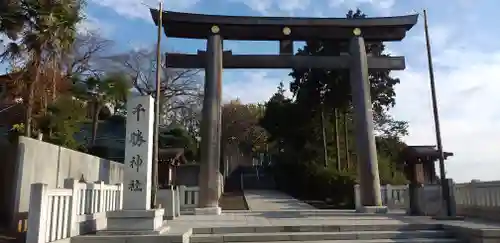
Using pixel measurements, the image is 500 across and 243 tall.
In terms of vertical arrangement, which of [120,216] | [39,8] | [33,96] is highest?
[39,8]

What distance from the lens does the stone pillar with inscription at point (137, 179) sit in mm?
7656

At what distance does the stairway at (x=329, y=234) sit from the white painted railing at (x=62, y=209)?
2.19 m

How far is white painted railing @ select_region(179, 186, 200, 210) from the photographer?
15.7 meters

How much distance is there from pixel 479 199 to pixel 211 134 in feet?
27.6

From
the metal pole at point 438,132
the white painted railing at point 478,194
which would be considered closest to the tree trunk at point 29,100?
the metal pole at point 438,132

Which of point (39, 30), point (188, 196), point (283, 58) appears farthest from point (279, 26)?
point (39, 30)

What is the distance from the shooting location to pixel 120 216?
767cm

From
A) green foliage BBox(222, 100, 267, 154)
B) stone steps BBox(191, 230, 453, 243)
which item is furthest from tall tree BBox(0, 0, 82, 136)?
green foliage BBox(222, 100, 267, 154)

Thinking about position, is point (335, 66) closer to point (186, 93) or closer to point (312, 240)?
point (312, 240)

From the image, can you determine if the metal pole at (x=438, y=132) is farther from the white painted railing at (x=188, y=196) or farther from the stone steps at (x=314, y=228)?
the white painted railing at (x=188, y=196)

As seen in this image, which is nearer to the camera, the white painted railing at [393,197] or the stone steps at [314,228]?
the stone steps at [314,228]

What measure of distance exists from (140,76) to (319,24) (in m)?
19.6

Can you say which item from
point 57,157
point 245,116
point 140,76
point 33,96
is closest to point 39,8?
point 33,96

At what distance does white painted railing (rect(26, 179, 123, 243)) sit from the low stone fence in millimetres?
9614
